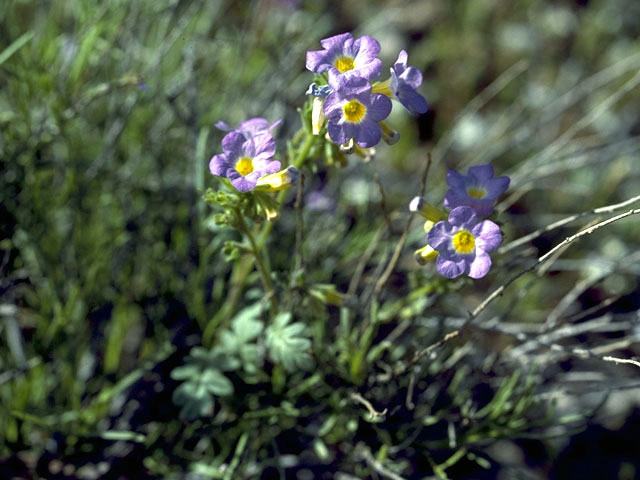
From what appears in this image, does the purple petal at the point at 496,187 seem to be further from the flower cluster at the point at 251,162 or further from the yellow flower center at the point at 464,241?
the flower cluster at the point at 251,162

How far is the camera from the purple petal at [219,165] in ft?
5.05

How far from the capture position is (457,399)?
2139 millimetres

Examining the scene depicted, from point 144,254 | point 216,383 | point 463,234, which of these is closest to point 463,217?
point 463,234

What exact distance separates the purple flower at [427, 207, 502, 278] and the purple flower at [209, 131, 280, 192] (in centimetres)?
41

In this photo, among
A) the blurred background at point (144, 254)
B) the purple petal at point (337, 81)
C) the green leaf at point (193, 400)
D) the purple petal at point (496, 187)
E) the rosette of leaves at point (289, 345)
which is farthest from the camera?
the blurred background at point (144, 254)

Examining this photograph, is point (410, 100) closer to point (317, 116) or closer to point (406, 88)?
point (406, 88)

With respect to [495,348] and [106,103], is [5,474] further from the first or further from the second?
[495,348]

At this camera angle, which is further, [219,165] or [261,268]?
[261,268]

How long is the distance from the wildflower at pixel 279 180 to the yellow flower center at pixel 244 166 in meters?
0.04

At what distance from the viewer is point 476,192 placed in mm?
1699

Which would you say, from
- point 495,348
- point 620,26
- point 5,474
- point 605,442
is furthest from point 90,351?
point 620,26

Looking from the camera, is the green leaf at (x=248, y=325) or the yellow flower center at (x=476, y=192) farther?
the green leaf at (x=248, y=325)

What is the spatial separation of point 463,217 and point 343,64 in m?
0.45

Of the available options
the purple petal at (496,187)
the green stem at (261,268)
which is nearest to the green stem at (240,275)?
the green stem at (261,268)
